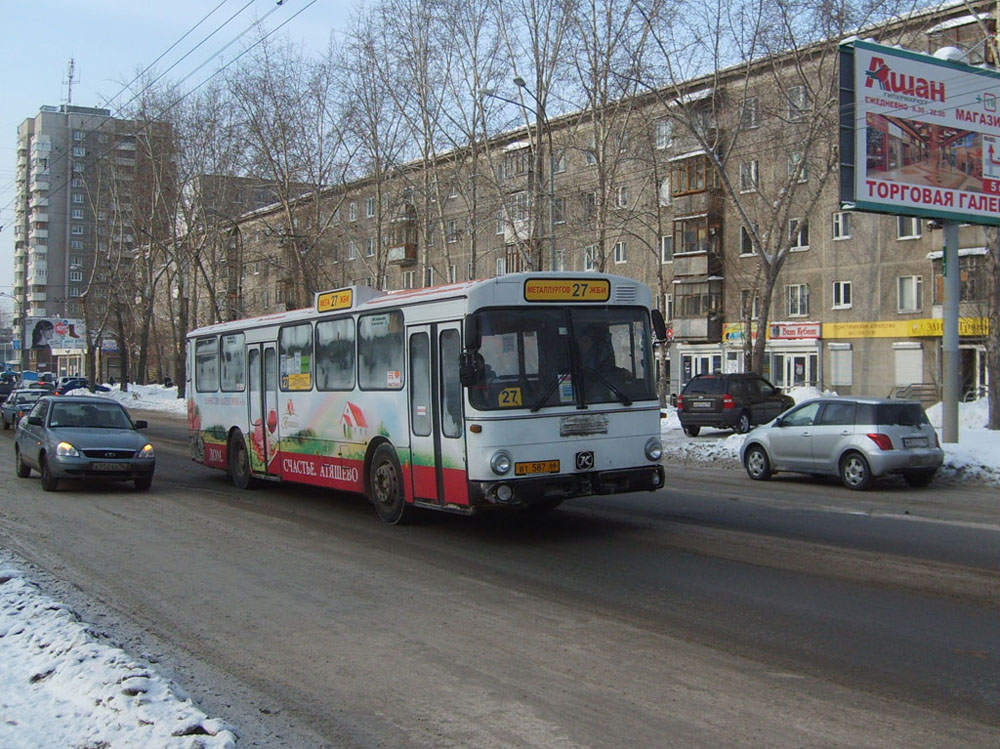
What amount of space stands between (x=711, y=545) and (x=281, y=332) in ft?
26.0

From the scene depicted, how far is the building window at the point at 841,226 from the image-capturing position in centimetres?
4538

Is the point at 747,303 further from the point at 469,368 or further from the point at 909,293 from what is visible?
the point at 469,368

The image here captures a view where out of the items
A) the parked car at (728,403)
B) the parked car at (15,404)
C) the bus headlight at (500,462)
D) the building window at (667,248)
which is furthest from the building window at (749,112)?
the parked car at (15,404)

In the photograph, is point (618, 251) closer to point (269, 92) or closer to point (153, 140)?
point (269, 92)

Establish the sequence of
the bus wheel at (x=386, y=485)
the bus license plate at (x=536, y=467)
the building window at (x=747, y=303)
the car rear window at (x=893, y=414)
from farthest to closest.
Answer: the building window at (x=747, y=303) < the car rear window at (x=893, y=414) < the bus wheel at (x=386, y=485) < the bus license plate at (x=536, y=467)

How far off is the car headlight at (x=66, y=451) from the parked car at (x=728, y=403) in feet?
61.5

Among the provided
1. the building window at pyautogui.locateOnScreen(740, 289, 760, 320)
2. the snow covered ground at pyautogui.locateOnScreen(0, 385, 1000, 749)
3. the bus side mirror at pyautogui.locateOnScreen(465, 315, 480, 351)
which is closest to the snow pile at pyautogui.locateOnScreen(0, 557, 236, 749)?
the snow covered ground at pyautogui.locateOnScreen(0, 385, 1000, 749)

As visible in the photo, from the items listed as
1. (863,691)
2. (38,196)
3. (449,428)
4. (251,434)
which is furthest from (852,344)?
(38,196)

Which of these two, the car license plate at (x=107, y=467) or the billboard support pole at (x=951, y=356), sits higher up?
the billboard support pole at (x=951, y=356)

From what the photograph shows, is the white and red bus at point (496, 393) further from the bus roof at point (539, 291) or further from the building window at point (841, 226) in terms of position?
the building window at point (841, 226)

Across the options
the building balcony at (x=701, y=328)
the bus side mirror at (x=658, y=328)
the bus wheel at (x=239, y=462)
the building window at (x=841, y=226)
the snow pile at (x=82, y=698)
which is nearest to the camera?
the snow pile at (x=82, y=698)

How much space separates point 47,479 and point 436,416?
8438mm

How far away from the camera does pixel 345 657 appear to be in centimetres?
634

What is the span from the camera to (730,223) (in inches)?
2010
